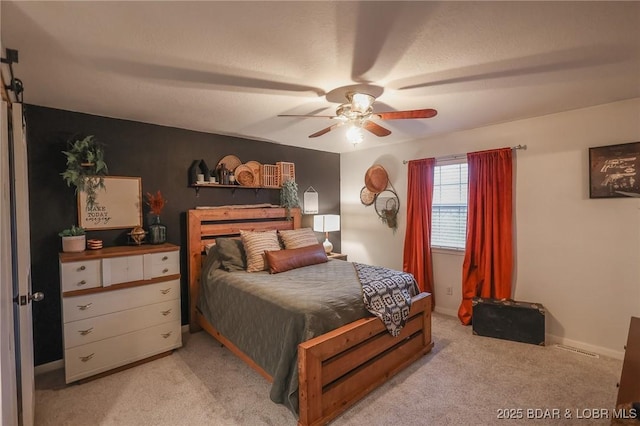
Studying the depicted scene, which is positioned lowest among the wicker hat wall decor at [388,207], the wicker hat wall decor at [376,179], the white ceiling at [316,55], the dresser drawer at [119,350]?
the dresser drawer at [119,350]

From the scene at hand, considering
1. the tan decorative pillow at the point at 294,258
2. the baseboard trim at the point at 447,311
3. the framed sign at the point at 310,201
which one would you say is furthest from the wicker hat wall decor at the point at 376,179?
the baseboard trim at the point at 447,311

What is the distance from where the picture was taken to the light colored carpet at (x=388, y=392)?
204 centimetres

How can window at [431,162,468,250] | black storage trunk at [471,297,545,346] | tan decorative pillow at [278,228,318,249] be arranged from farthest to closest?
window at [431,162,468,250], tan decorative pillow at [278,228,318,249], black storage trunk at [471,297,545,346]

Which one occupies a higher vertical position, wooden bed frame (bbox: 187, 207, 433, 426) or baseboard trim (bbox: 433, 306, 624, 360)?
wooden bed frame (bbox: 187, 207, 433, 426)

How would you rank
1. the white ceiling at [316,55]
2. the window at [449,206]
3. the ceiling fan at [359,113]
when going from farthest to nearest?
the window at [449,206], the ceiling fan at [359,113], the white ceiling at [316,55]

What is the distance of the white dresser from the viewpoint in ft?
7.82

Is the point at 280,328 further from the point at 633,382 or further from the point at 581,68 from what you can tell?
the point at 581,68

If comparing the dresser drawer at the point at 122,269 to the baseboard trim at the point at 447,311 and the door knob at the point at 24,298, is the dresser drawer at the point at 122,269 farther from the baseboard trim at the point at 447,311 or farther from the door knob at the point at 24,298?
the baseboard trim at the point at 447,311

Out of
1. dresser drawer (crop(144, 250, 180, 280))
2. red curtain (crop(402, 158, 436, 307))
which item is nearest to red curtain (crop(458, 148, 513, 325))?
red curtain (crop(402, 158, 436, 307))

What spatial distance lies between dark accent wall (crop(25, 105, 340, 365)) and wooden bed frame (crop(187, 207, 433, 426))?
172mm

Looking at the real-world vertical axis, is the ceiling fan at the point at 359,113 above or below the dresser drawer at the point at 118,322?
above

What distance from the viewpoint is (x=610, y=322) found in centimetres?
277

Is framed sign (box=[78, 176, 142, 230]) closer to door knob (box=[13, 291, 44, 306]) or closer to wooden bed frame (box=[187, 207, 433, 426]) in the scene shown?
wooden bed frame (box=[187, 207, 433, 426])

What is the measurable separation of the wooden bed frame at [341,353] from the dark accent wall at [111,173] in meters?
0.17
